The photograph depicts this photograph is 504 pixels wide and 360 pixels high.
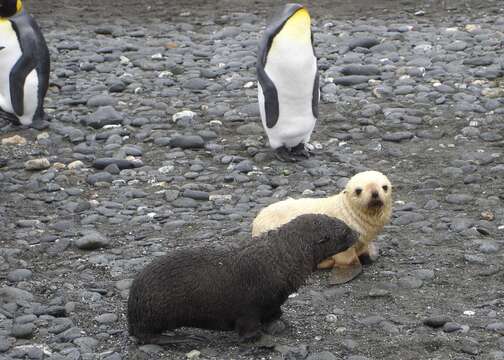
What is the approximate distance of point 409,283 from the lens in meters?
6.48

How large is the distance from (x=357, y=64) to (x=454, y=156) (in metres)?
2.76

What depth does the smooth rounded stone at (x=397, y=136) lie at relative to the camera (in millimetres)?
9328

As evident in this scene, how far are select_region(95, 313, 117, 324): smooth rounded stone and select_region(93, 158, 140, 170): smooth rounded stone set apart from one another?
3.10 m

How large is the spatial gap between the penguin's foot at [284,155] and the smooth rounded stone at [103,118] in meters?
1.91

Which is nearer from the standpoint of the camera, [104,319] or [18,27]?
[104,319]

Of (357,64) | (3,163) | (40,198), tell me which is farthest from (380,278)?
(357,64)

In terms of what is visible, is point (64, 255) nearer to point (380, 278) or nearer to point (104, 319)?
point (104, 319)

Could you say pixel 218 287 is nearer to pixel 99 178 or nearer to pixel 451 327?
pixel 451 327

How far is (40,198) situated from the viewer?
27.5 feet

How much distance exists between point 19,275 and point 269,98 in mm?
3048

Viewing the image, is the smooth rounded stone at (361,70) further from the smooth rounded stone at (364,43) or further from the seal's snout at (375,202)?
the seal's snout at (375,202)

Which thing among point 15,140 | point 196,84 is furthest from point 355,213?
point 196,84

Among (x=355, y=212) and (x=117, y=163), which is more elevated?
(x=355, y=212)

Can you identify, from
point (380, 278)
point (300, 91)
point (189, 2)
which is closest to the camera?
point (380, 278)
